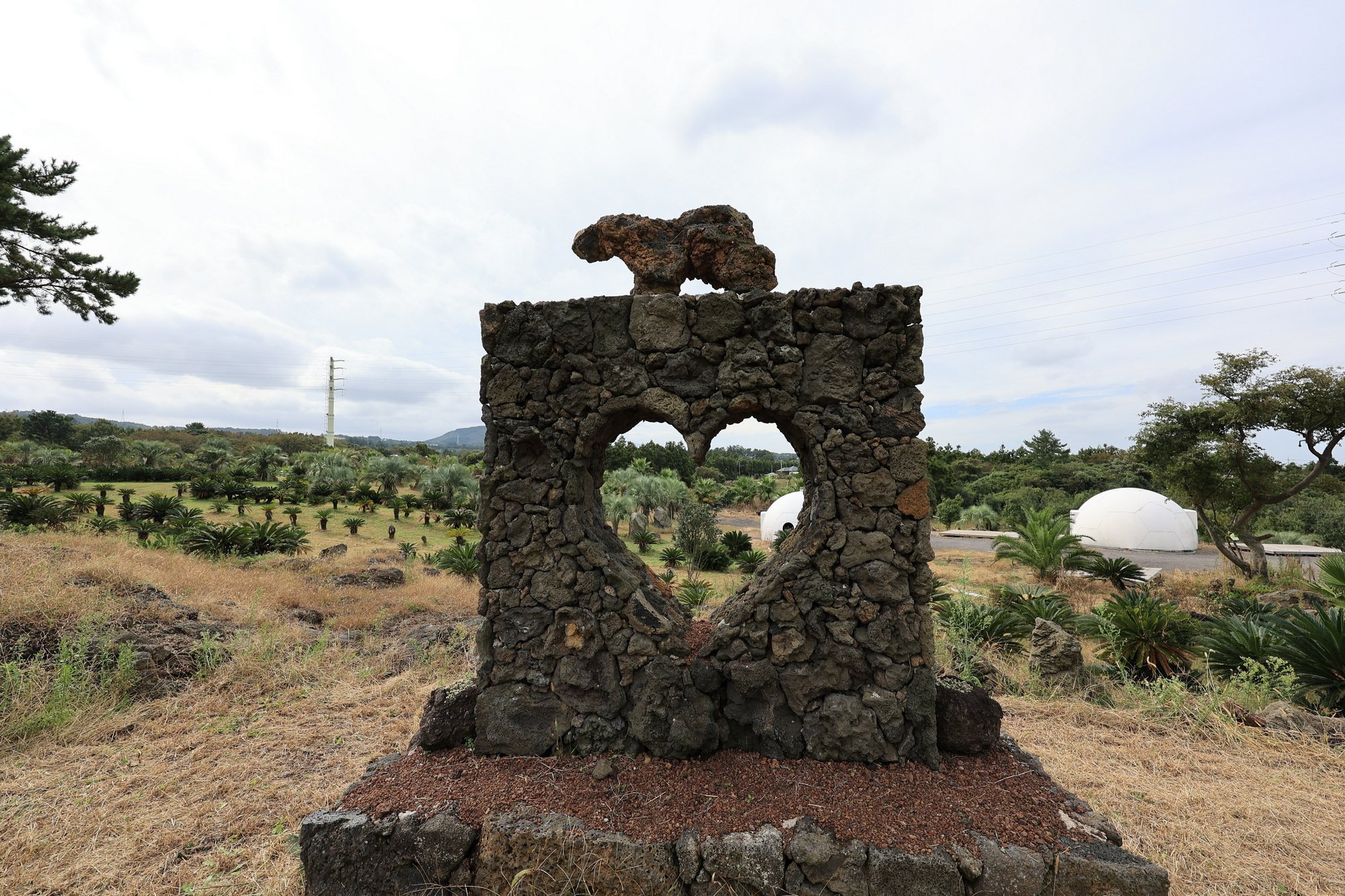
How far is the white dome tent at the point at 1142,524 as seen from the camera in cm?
2342

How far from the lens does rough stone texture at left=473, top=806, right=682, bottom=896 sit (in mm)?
2811

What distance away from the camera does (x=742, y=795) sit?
3.21m

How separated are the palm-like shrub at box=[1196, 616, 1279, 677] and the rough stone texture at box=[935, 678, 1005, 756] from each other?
5.08m

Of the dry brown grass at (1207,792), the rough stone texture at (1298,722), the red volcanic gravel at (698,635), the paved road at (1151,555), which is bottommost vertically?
the paved road at (1151,555)

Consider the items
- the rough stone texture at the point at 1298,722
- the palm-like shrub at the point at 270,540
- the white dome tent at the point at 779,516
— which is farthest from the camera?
the white dome tent at the point at 779,516

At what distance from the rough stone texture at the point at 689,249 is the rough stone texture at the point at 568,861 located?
3.23 meters

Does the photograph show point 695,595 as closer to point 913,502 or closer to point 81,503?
point 913,502

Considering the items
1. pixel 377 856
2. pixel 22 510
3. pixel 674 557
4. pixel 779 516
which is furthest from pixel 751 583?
pixel 779 516

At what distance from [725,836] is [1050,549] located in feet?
48.7

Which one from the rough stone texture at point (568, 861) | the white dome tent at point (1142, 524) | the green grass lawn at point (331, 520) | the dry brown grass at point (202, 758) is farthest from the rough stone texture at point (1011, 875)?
the white dome tent at point (1142, 524)

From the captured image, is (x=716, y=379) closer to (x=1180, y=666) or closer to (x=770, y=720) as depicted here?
(x=770, y=720)

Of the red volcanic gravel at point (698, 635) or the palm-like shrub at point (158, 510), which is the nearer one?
the red volcanic gravel at point (698, 635)

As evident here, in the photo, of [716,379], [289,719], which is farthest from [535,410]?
[289,719]

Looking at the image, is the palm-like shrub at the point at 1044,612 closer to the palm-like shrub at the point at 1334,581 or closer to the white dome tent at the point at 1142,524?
the palm-like shrub at the point at 1334,581
